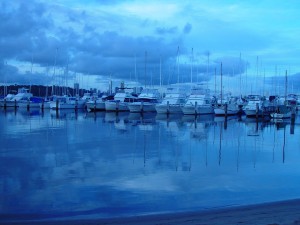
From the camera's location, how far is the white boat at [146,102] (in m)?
71.6

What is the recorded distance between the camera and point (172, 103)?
68438 mm

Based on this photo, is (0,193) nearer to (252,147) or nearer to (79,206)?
(79,206)

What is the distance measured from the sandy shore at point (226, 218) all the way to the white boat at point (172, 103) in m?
56.2

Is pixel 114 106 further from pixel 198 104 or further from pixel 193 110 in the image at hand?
pixel 193 110

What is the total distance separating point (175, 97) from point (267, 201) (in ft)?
191

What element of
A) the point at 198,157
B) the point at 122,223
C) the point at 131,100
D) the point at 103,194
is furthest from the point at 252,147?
the point at 131,100

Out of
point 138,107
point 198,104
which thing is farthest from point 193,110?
point 138,107

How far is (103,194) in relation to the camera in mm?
12094

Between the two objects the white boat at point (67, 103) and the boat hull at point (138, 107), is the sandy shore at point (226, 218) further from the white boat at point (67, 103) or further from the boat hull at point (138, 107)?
the white boat at point (67, 103)

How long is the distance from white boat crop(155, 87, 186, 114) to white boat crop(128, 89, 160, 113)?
4.08 m

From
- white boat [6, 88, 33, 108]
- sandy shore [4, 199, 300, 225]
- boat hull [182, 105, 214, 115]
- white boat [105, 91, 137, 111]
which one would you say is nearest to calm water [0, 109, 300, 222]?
sandy shore [4, 199, 300, 225]

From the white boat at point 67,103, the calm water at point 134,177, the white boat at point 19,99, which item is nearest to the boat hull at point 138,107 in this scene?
the white boat at point 67,103

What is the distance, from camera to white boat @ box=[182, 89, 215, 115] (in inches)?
2525

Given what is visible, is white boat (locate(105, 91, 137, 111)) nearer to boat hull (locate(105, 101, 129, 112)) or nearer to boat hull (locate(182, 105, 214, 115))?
boat hull (locate(105, 101, 129, 112))
